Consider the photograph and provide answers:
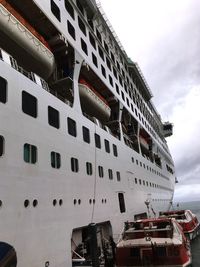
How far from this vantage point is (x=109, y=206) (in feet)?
53.8

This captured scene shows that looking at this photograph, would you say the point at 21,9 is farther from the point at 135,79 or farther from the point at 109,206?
the point at 135,79

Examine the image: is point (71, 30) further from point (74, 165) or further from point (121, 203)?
point (121, 203)

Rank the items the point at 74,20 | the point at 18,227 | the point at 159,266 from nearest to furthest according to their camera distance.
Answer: the point at 18,227
the point at 159,266
the point at 74,20

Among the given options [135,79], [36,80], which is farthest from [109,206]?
[135,79]

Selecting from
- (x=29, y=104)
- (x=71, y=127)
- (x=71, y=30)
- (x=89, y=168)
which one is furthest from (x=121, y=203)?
(x=71, y=30)

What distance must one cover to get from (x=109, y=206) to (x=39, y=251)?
7.49 m

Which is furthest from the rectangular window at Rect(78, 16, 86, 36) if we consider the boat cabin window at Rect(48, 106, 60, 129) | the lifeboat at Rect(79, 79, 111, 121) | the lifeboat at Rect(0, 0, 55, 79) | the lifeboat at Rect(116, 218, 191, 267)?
the lifeboat at Rect(116, 218, 191, 267)

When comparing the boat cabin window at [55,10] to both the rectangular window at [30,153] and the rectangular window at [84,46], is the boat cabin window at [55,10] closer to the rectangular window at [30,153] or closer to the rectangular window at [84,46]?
the rectangular window at [84,46]

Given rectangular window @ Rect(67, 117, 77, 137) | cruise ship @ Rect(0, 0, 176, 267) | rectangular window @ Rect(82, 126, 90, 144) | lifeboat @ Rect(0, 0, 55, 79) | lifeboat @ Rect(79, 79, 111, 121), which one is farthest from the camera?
lifeboat @ Rect(79, 79, 111, 121)

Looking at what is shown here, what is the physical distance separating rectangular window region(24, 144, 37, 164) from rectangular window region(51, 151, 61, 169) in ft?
3.89

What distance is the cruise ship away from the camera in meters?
9.06

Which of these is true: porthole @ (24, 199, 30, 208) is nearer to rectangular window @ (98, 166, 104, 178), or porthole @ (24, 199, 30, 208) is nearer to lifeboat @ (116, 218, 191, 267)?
lifeboat @ (116, 218, 191, 267)

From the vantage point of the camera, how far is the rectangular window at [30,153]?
9.76 metres

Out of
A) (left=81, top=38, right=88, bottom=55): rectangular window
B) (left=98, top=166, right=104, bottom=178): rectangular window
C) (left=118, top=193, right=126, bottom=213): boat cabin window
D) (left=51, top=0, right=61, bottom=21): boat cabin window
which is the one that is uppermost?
(left=51, top=0, right=61, bottom=21): boat cabin window
